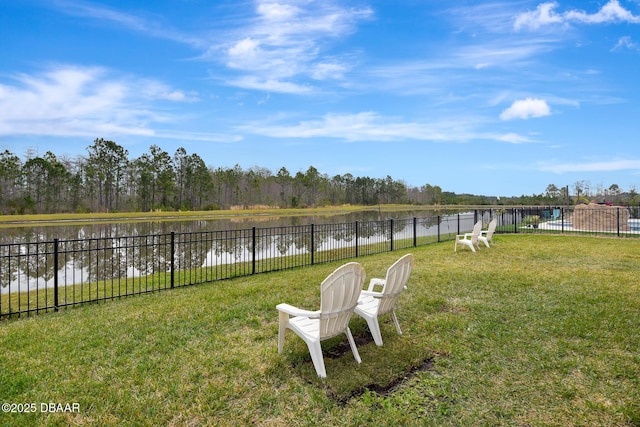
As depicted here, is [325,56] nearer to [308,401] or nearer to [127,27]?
[127,27]

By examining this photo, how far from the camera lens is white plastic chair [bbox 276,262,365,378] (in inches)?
123

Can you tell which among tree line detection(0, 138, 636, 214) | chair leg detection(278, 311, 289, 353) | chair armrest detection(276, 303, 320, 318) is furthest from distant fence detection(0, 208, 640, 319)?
tree line detection(0, 138, 636, 214)

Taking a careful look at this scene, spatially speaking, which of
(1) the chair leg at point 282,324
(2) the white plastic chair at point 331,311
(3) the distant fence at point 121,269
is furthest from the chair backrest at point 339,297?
(3) the distant fence at point 121,269

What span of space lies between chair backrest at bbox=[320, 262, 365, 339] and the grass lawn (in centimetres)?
43

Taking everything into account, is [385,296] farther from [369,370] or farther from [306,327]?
[306,327]

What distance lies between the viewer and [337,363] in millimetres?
3465

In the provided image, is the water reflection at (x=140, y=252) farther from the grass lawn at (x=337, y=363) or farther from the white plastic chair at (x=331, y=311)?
the white plastic chair at (x=331, y=311)

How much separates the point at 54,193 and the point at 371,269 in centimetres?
4368

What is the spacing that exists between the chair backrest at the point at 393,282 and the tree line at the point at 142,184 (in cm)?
4295

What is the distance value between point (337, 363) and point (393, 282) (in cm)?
106

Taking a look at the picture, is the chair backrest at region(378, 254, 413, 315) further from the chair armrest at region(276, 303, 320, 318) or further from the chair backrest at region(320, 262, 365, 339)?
the chair armrest at region(276, 303, 320, 318)

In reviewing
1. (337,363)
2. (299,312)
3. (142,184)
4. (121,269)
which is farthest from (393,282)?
(142,184)

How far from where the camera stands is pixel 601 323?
4484mm

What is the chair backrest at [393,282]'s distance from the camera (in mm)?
3857
